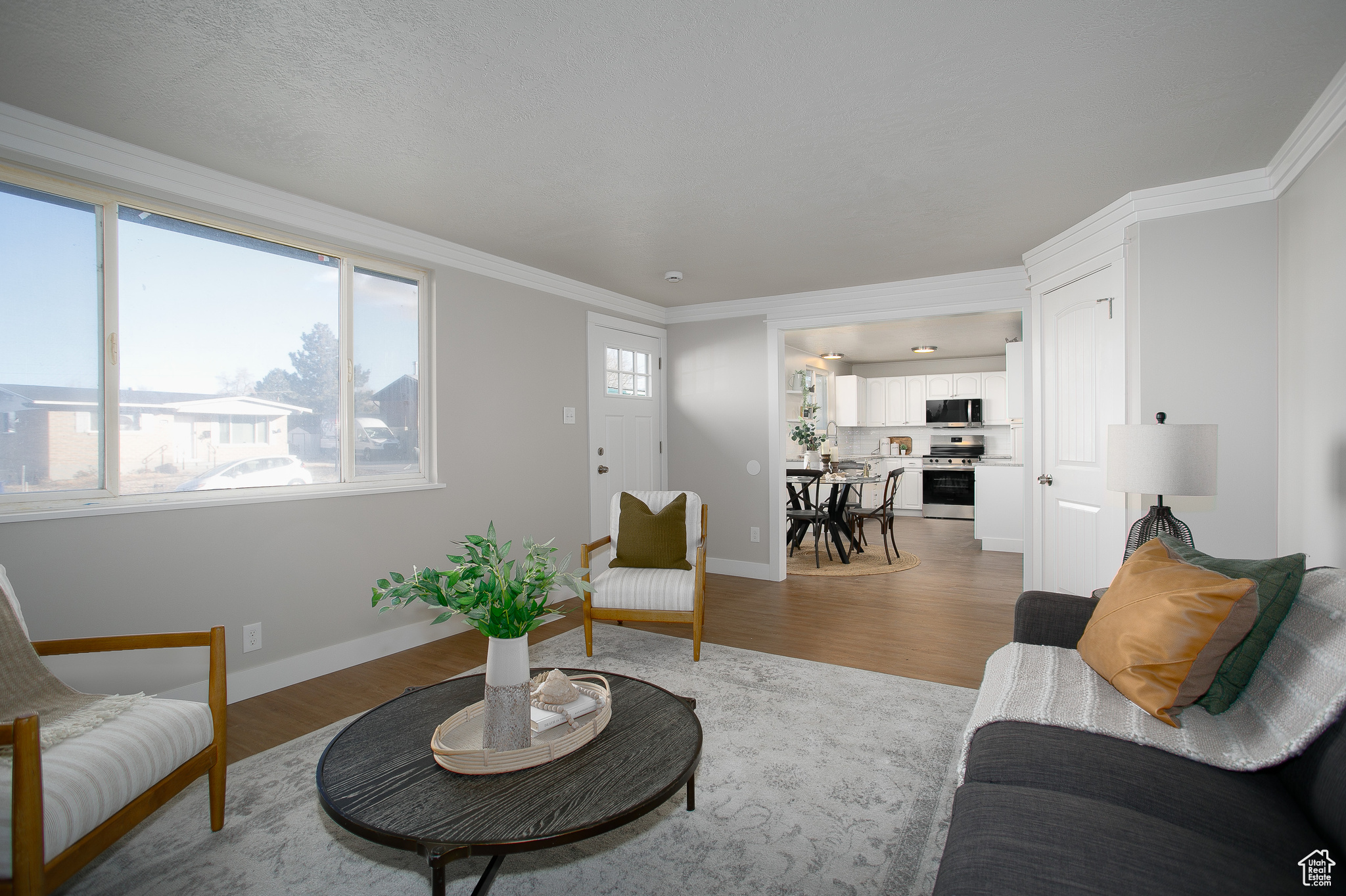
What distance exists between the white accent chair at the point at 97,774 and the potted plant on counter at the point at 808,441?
6543 mm

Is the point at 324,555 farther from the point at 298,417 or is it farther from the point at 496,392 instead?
the point at 496,392

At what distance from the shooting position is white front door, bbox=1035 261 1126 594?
334 centimetres

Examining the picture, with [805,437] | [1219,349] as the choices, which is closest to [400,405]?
[1219,349]

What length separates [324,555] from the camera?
3.31m

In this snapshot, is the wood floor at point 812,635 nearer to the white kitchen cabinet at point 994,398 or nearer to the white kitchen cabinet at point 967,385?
the white kitchen cabinet at point 994,398

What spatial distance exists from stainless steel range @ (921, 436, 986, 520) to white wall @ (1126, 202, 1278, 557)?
6164mm

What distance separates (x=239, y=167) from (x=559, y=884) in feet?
10.1

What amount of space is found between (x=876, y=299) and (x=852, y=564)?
2.59 meters

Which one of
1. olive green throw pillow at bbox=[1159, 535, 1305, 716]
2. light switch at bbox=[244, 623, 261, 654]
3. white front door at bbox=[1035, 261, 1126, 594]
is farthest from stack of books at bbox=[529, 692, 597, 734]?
white front door at bbox=[1035, 261, 1126, 594]

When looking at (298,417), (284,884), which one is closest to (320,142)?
(298,417)

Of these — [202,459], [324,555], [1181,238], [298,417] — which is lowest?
[324,555]

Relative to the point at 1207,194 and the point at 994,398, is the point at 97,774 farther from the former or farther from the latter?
the point at 994,398

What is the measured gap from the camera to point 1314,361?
252cm

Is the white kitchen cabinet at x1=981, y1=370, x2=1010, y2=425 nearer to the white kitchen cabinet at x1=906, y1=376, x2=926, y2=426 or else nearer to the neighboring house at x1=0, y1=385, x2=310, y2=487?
the white kitchen cabinet at x1=906, y1=376, x2=926, y2=426
